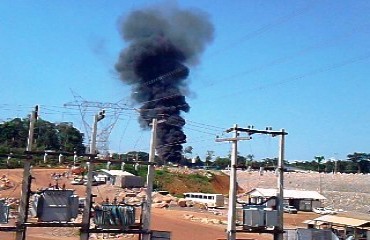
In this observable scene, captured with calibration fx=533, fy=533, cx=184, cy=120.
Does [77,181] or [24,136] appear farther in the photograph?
[24,136]

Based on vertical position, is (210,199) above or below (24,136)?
below

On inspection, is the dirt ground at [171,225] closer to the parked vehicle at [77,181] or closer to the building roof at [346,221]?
the parked vehicle at [77,181]

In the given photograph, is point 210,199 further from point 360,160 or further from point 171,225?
point 360,160

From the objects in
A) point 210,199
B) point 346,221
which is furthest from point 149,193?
point 210,199

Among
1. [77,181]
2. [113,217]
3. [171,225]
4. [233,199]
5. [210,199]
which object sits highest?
[233,199]

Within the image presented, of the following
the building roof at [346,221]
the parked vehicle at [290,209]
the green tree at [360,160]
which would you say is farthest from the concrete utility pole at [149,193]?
the green tree at [360,160]

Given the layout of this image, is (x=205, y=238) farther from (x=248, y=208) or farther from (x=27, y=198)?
(x=27, y=198)

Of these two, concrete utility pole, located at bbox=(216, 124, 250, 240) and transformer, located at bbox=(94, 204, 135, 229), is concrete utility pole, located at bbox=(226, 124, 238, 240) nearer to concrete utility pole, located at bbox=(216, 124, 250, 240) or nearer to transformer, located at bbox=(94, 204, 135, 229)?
concrete utility pole, located at bbox=(216, 124, 250, 240)

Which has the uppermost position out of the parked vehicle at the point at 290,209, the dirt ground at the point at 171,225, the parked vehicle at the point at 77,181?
the parked vehicle at the point at 77,181

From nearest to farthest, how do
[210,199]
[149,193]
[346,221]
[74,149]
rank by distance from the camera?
[149,193], [346,221], [74,149], [210,199]

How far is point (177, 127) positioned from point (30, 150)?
8010 centimetres

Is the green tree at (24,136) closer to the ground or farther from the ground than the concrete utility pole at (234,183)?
farther from the ground

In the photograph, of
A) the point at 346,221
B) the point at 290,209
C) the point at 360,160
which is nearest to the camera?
the point at 346,221

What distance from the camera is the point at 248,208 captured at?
75.4 feet
